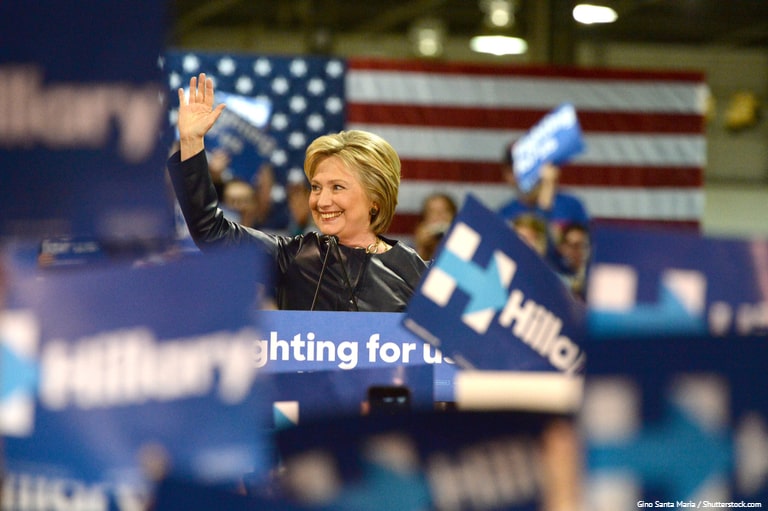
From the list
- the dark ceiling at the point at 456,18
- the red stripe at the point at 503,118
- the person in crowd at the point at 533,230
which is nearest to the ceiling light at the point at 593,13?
the red stripe at the point at 503,118

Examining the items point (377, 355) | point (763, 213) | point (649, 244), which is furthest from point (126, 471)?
point (763, 213)

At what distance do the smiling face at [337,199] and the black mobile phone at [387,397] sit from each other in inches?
59.2

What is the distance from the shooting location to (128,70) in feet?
3.58

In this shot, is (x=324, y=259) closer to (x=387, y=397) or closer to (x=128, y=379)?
(x=387, y=397)

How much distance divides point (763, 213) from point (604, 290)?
1736cm

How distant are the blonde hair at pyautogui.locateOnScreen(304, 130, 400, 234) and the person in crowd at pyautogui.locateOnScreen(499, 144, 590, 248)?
11.5 ft

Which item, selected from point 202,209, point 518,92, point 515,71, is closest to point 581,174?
point 518,92

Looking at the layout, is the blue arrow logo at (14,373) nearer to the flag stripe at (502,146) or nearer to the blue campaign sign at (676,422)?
the blue campaign sign at (676,422)

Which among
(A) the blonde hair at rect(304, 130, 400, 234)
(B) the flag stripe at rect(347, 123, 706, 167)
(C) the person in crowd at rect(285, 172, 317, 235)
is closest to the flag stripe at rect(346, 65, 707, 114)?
(B) the flag stripe at rect(347, 123, 706, 167)

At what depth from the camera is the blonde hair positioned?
2.72 m

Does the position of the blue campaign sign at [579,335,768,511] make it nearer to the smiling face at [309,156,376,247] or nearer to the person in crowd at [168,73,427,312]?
the person in crowd at [168,73,427,312]

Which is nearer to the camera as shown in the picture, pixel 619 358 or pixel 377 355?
pixel 619 358

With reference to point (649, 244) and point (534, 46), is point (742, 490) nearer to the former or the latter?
point (649, 244)

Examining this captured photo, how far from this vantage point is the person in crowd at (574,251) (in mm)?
6406
